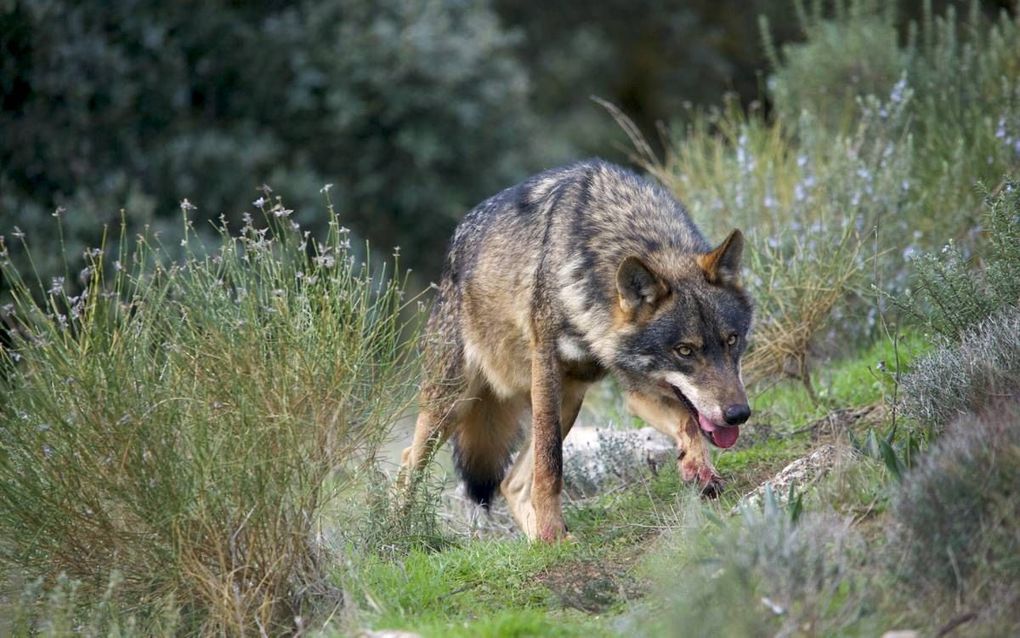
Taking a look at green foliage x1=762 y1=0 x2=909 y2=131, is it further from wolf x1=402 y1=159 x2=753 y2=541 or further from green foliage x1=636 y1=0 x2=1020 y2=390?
wolf x1=402 y1=159 x2=753 y2=541

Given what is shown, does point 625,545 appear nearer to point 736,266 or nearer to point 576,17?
point 736,266

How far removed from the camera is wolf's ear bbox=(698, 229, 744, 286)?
236 inches

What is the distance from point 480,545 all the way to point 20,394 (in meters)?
2.27

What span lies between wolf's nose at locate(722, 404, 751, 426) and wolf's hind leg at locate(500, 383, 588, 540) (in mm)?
1188

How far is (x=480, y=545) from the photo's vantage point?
617 centimetres

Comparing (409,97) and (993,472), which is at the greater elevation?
(993,472)

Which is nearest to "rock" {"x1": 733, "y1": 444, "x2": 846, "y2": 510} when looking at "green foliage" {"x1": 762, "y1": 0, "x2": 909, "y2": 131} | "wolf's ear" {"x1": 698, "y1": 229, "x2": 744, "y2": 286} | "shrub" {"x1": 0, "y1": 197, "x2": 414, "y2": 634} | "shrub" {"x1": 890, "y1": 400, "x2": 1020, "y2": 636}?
"shrub" {"x1": 890, "y1": 400, "x2": 1020, "y2": 636}

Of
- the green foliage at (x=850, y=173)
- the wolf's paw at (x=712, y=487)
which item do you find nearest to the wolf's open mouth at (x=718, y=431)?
the wolf's paw at (x=712, y=487)

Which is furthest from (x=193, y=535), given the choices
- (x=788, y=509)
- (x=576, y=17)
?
(x=576, y=17)

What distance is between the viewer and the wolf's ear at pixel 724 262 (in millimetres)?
6004

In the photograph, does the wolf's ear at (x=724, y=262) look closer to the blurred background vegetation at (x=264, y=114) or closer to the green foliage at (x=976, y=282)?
the green foliage at (x=976, y=282)

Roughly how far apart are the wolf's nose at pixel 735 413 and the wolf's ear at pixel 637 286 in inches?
26.4

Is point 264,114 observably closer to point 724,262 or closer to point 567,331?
point 567,331

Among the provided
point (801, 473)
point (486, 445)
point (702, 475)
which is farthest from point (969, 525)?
point (486, 445)
